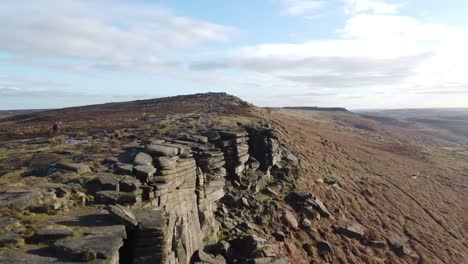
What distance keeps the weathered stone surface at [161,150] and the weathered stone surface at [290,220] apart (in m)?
9.47

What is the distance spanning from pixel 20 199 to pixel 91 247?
4.31m

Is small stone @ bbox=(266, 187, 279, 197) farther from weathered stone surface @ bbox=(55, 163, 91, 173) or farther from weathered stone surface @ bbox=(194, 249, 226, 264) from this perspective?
weathered stone surface @ bbox=(55, 163, 91, 173)

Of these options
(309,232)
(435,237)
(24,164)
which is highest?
(24,164)

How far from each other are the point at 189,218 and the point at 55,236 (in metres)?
8.91

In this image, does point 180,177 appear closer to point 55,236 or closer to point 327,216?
point 55,236

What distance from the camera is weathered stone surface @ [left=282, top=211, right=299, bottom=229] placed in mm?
26884

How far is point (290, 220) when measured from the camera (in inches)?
1067

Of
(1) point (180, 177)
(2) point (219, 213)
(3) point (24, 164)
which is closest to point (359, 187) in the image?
(2) point (219, 213)

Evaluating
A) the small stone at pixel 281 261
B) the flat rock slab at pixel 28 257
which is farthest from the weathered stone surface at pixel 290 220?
the flat rock slab at pixel 28 257

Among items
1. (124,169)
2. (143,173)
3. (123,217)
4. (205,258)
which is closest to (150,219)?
(123,217)

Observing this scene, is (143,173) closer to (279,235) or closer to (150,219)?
(150,219)

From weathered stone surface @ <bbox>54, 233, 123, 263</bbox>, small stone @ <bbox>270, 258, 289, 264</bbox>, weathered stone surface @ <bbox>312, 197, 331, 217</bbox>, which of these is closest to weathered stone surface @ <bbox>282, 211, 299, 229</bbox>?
weathered stone surface @ <bbox>312, 197, 331, 217</bbox>

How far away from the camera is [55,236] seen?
38.7ft

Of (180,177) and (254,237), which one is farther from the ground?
(180,177)
